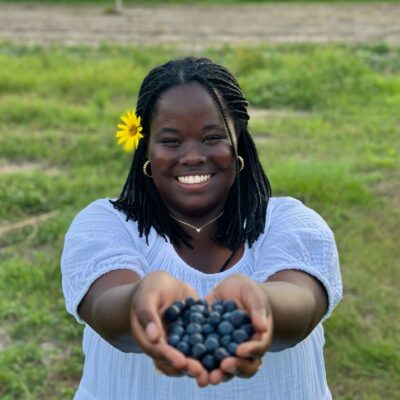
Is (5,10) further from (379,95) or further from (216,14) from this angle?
Answer: (379,95)

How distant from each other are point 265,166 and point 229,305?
12.8ft

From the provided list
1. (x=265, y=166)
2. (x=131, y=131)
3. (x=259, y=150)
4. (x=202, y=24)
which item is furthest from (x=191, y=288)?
(x=202, y=24)

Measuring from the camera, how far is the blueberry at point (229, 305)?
1.68m

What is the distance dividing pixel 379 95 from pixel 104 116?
6.94ft

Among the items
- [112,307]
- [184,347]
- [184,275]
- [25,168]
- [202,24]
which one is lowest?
[202,24]

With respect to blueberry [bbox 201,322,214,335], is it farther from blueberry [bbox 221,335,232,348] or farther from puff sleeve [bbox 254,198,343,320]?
puff sleeve [bbox 254,198,343,320]

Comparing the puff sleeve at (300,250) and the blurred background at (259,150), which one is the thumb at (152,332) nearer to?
the puff sleeve at (300,250)

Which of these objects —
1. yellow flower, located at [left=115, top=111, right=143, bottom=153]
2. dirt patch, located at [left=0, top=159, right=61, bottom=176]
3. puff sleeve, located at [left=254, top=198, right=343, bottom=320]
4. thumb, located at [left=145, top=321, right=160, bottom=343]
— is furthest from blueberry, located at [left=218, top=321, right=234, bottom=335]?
dirt patch, located at [left=0, top=159, right=61, bottom=176]

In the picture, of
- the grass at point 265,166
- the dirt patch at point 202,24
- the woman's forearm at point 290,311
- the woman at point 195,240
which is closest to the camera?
the woman's forearm at point 290,311

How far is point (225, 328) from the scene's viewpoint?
1631 mm

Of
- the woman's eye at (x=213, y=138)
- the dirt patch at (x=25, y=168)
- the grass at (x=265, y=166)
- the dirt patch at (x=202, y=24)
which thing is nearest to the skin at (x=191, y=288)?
the woman's eye at (x=213, y=138)

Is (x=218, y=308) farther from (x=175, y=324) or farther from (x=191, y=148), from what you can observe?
(x=191, y=148)

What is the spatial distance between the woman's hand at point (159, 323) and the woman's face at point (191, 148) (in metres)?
0.45

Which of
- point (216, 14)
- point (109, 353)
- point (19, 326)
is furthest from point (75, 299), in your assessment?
point (216, 14)
